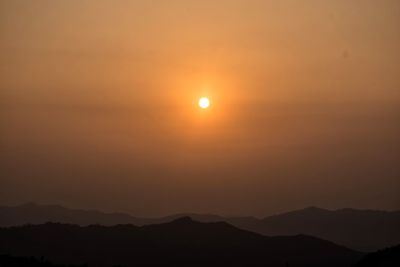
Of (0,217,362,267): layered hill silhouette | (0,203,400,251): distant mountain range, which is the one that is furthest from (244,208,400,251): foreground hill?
(0,217,362,267): layered hill silhouette

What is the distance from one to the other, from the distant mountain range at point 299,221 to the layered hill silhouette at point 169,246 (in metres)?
24.4

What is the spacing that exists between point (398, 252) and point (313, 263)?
28.1 metres

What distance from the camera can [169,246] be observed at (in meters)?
66.6

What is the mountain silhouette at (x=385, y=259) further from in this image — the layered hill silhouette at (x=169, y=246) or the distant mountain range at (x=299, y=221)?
the distant mountain range at (x=299, y=221)

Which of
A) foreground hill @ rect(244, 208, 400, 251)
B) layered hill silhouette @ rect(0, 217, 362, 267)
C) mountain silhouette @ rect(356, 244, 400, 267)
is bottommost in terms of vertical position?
mountain silhouette @ rect(356, 244, 400, 267)

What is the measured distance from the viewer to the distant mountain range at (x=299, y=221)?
323 ft

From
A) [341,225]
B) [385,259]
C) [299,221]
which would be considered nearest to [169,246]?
[385,259]

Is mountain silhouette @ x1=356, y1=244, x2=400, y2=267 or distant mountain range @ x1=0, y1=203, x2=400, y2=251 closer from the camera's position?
mountain silhouette @ x1=356, y1=244, x2=400, y2=267

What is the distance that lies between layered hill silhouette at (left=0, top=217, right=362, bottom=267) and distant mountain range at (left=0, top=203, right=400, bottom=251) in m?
24.4

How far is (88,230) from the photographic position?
70500mm

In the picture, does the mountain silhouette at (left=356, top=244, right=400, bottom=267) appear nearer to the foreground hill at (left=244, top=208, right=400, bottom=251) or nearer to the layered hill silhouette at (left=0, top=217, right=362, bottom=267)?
the layered hill silhouette at (left=0, top=217, right=362, bottom=267)

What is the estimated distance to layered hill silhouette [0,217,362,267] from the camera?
2376 inches

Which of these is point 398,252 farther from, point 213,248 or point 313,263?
point 213,248

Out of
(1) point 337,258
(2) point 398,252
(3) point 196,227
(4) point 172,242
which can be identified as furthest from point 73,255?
(2) point 398,252
